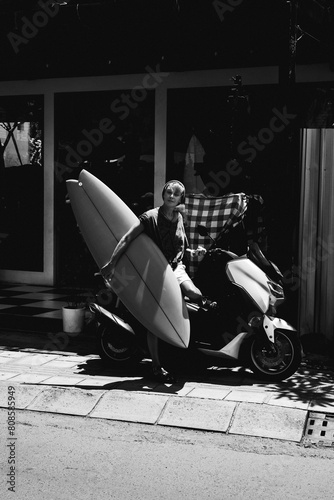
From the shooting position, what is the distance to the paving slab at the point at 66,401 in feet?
17.8

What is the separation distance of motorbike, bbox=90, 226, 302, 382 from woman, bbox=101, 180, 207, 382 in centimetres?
20

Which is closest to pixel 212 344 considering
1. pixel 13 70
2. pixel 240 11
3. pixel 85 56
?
pixel 240 11

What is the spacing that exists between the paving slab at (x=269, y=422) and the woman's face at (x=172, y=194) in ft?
6.29

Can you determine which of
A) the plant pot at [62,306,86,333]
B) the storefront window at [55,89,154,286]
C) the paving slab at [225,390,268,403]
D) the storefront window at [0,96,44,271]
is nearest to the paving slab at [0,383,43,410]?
the paving slab at [225,390,268,403]

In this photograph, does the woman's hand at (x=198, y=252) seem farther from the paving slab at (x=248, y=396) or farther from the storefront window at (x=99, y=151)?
the storefront window at (x=99, y=151)

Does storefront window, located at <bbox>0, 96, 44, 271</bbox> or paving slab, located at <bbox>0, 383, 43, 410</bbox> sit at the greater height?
storefront window, located at <bbox>0, 96, 44, 271</bbox>

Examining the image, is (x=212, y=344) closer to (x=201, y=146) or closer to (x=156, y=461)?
(x=156, y=461)

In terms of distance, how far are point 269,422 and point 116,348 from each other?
2051 millimetres

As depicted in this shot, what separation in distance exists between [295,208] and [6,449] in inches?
157

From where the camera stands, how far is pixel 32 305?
9.27 meters

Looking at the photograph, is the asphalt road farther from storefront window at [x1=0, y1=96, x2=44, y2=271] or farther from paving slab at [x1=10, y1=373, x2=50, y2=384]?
storefront window at [x1=0, y1=96, x2=44, y2=271]

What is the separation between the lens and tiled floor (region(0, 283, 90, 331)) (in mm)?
8370

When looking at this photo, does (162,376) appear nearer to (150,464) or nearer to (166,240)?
(166,240)

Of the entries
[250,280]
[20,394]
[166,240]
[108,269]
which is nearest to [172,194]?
[166,240]
